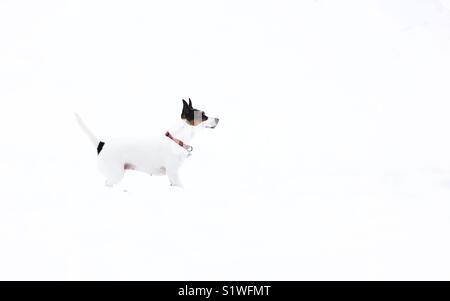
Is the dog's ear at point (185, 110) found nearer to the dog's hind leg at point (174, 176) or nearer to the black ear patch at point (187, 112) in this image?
the black ear patch at point (187, 112)

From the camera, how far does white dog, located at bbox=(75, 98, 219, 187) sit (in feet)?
16.1

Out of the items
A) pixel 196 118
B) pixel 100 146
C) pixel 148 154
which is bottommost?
pixel 148 154

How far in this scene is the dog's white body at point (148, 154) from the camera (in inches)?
193

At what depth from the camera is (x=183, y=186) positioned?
502cm

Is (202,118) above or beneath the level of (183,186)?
above

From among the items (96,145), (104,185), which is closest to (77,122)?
(96,145)

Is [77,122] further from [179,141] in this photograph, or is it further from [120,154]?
[179,141]

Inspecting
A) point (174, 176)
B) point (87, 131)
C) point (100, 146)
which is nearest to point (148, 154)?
point (174, 176)

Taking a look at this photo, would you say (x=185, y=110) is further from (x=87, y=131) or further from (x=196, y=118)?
(x=87, y=131)

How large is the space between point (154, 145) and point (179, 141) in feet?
0.71

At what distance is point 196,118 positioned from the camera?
16.1 ft

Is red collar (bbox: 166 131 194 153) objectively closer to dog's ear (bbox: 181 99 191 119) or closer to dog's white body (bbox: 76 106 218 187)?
dog's white body (bbox: 76 106 218 187)

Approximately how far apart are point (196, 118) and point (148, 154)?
1.66ft

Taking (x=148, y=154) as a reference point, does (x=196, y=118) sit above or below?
above
